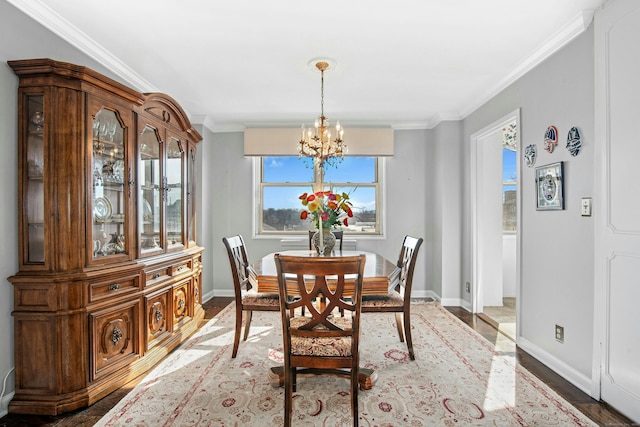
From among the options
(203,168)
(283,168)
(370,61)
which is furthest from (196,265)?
(370,61)

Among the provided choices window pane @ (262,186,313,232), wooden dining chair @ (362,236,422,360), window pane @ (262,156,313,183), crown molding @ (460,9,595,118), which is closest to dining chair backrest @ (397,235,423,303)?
wooden dining chair @ (362,236,422,360)

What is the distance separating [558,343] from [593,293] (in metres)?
0.56

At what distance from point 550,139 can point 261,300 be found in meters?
2.54

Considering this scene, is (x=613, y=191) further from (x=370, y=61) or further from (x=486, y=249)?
(x=486, y=249)

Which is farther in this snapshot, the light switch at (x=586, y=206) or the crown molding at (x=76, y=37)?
the light switch at (x=586, y=206)

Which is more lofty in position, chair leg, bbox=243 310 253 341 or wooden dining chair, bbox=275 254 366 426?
wooden dining chair, bbox=275 254 366 426

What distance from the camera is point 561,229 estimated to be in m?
2.63

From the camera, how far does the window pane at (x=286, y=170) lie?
5184 mm

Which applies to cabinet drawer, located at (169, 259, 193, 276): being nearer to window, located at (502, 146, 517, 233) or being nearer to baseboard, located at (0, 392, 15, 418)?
baseboard, located at (0, 392, 15, 418)

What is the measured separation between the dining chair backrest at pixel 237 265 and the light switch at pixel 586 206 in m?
2.41

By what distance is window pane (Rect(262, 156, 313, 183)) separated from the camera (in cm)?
518

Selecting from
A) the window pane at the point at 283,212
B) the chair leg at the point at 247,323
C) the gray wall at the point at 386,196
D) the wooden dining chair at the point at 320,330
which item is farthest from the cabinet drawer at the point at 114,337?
the window pane at the point at 283,212

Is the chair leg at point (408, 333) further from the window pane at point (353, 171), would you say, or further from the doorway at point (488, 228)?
the window pane at point (353, 171)

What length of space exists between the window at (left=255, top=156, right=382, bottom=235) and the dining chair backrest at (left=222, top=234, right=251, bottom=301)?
6.20 ft
